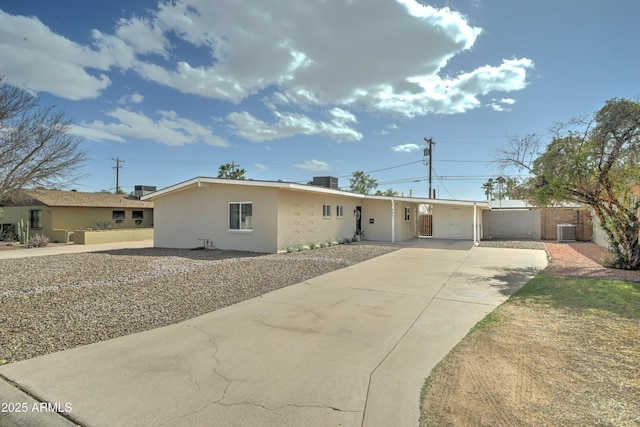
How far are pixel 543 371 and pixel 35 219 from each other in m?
29.0

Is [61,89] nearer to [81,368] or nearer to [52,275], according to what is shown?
[52,275]

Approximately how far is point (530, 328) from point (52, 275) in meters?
11.1

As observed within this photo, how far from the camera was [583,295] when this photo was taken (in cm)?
639

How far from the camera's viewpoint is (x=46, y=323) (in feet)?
15.9

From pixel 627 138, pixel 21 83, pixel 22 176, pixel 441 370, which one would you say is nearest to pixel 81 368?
pixel 441 370

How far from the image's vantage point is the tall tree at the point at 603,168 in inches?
338

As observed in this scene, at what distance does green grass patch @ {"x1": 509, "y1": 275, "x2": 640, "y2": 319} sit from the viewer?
5477mm

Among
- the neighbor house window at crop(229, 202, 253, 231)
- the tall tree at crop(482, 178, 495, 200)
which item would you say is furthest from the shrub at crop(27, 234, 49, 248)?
the tall tree at crop(482, 178, 495, 200)

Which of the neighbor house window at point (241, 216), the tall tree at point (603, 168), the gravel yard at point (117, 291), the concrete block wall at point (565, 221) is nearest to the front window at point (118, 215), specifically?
the gravel yard at point (117, 291)

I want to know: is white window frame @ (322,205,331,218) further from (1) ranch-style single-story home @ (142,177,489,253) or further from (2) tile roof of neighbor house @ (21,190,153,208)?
(2) tile roof of neighbor house @ (21,190,153,208)

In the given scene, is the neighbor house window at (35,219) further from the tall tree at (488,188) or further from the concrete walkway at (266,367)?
the tall tree at (488,188)

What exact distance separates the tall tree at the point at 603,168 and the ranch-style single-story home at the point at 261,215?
805 centimetres

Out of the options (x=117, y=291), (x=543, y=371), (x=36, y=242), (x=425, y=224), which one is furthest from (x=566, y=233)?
(x=36, y=242)

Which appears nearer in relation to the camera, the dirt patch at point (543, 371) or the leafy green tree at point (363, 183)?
the dirt patch at point (543, 371)
